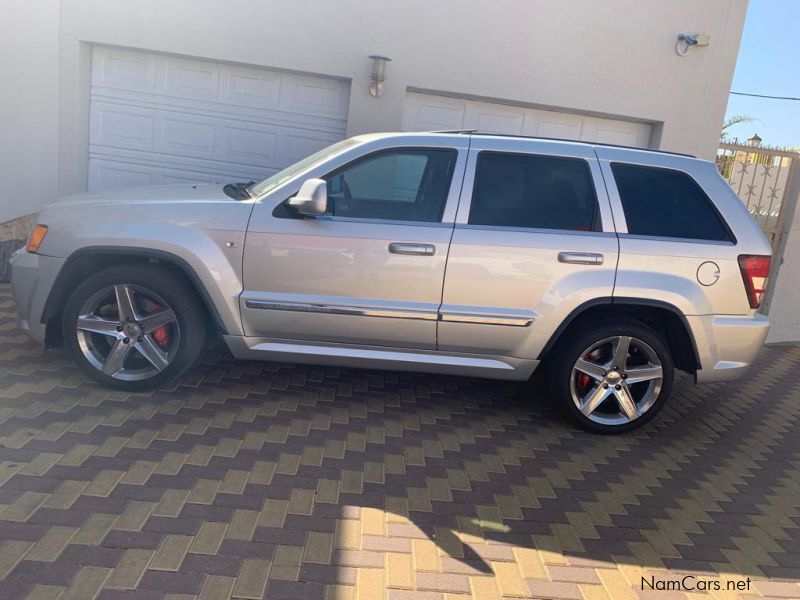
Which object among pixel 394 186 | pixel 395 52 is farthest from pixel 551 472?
pixel 395 52

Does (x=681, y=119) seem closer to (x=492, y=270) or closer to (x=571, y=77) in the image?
(x=571, y=77)

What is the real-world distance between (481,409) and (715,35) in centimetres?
551

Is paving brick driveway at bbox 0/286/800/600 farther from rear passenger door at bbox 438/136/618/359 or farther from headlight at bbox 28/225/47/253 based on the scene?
headlight at bbox 28/225/47/253

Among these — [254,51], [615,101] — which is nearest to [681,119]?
[615,101]

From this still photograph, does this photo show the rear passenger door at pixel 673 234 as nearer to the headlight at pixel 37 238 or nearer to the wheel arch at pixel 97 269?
the wheel arch at pixel 97 269

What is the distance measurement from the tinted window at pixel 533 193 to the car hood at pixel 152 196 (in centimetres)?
167

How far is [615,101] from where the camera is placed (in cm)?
705

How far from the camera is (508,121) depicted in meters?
7.12

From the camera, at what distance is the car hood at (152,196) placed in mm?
4023

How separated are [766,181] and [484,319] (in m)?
4.93

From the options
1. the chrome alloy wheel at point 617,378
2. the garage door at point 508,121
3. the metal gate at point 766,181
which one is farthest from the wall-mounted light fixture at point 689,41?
the chrome alloy wheel at point 617,378

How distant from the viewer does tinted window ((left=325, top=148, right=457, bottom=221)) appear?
3.99 metres

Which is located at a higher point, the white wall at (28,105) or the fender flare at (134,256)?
the white wall at (28,105)

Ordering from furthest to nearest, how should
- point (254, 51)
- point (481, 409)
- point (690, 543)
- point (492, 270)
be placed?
point (254, 51), point (481, 409), point (492, 270), point (690, 543)
